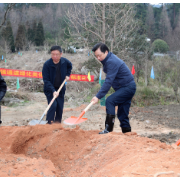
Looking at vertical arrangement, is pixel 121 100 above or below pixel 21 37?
below

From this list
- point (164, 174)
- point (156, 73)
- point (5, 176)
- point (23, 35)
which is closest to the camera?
point (164, 174)

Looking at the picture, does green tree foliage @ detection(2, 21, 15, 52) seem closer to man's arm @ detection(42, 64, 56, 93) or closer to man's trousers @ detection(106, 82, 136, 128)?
man's arm @ detection(42, 64, 56, 93)

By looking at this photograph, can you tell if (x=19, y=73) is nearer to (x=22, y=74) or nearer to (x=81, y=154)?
(x=22, y=74)

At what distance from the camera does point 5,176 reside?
98.0 inches

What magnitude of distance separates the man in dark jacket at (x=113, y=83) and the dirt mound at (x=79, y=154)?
459 millimetres

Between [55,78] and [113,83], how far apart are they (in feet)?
4.70

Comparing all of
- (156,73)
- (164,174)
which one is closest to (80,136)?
(164,174)

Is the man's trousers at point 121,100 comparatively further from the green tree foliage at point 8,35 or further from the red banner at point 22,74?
the green tree foliage at point 8,35

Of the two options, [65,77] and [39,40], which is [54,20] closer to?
[39,40]

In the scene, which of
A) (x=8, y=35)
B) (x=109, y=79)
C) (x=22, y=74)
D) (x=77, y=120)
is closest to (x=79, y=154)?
(x=77, y=120)

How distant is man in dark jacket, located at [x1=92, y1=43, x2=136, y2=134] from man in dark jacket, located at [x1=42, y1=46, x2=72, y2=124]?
1134mm

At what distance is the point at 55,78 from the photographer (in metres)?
4.93

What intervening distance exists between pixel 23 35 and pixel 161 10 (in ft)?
72.3

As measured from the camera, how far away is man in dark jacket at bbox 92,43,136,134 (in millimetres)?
3820
